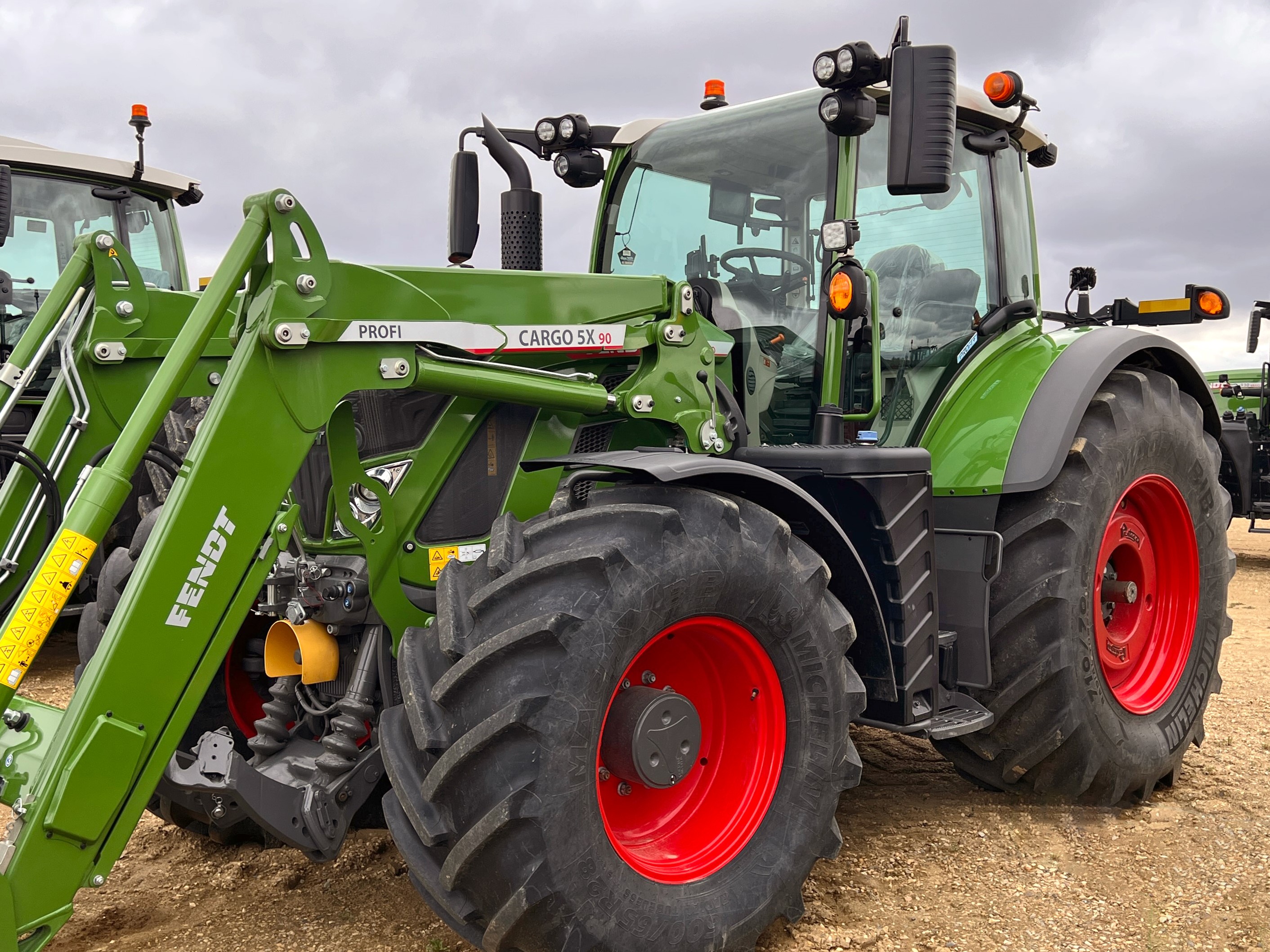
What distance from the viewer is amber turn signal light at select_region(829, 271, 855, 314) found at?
3543 mm

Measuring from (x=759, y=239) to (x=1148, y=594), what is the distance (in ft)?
7.26

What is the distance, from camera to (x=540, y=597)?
8.43ft

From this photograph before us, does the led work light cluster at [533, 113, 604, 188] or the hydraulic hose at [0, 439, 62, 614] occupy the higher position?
the led work light cluster at [533, 113, 604, 188]

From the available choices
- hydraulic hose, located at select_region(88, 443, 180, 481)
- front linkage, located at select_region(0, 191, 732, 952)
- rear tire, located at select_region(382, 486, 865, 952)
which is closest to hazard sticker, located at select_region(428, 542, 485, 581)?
front linkage, located at select_region(0, 191, 732, 952)

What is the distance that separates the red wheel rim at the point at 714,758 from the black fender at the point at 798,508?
→ 0.40 meters

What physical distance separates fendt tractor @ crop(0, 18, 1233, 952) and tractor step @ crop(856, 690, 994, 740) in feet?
0.07

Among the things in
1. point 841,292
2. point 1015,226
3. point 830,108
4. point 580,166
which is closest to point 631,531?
point 841,292

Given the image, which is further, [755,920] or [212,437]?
[755,920]

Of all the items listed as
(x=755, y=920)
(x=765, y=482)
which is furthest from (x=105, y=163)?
(x=755, y=920)

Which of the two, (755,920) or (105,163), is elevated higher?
(105,163)

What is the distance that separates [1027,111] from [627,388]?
2.28 meters

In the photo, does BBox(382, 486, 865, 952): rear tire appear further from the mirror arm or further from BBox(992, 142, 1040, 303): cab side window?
BBox(992, 142, 1040, 303): cab side window

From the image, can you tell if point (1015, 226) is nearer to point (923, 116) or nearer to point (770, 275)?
point (770, 275)

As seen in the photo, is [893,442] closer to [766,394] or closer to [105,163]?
[766,394]
